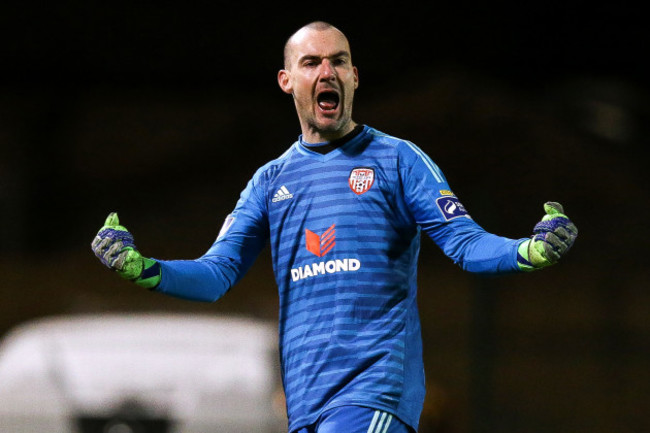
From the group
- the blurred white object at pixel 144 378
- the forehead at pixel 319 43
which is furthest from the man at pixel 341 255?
the blurred white object at pixel 144 378

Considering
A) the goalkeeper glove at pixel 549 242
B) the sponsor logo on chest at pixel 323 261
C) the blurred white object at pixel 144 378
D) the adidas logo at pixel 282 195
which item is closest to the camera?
the goalkeeper glove at pixel 549 242

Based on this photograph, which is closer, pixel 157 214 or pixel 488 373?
pixel 488 373

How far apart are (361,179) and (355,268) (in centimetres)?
32

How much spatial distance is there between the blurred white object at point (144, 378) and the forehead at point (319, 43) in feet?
9.30

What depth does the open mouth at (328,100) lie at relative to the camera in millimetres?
4090

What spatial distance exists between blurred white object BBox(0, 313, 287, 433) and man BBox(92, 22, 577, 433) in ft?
8.42

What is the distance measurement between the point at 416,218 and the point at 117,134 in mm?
15244

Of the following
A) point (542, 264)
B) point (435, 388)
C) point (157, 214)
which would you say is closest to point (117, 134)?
point (157, 214)

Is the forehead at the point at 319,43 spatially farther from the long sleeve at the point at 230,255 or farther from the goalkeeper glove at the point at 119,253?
the goalkeeper glove at the point at 119,253

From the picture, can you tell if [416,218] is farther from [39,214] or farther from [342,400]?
[39,214]

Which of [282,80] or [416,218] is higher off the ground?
[282,80]

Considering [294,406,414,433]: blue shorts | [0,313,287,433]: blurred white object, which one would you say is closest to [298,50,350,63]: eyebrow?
[294,406,414,433]: blue shorts

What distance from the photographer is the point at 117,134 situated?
18594mm

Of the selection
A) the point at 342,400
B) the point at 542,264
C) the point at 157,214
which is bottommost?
the point at 157,214
